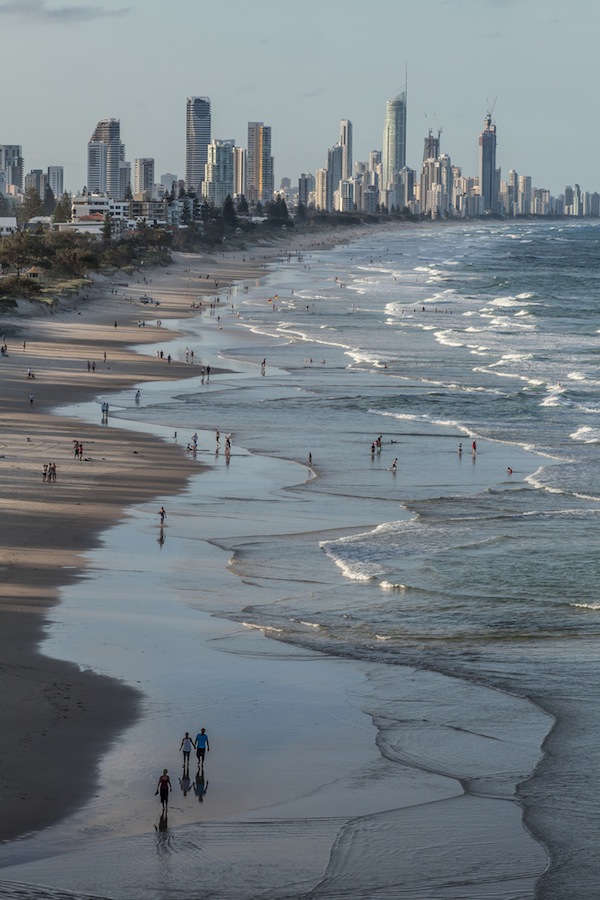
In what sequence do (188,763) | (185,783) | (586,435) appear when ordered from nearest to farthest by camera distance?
(185,783), (188,763), (586,435)

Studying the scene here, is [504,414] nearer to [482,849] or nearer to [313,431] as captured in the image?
[313,431]

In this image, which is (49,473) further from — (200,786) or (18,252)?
(18,252)

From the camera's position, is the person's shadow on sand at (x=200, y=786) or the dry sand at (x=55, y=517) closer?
the person's shadow on sand at (x=200, y=786)

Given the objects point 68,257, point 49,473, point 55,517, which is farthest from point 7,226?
point 55,517

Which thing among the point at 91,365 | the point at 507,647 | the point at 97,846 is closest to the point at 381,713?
the point at 507,647

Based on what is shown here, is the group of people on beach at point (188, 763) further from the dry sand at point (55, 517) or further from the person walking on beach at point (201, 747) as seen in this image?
the dry sand at point (55, 517)

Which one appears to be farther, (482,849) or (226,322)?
(226,322)

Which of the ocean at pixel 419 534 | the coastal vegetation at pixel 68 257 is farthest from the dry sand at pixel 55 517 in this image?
the coastal vegetation at pixel 68 257
